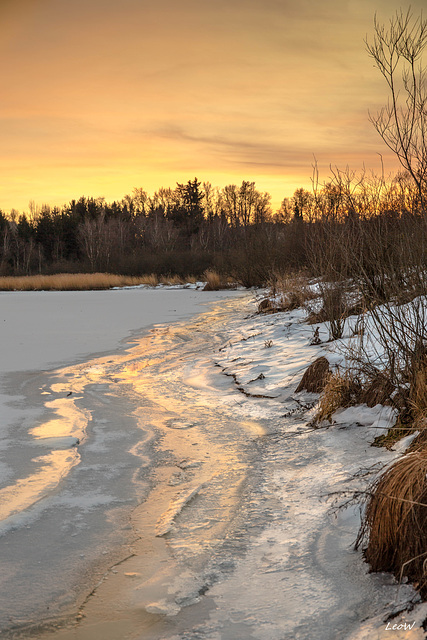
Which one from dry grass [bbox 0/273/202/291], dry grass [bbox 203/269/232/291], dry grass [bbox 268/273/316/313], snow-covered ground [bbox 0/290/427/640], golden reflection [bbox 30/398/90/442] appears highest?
dry grass [bbox 0/273/202/291]

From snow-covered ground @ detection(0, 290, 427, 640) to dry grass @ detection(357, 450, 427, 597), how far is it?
3.5 inches

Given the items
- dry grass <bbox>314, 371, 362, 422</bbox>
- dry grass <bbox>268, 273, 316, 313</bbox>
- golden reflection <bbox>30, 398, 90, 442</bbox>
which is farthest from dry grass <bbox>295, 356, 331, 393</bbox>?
dry grass <bbox>268, 273, 316, 313</bbox>

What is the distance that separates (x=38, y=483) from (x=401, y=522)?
2.46 m

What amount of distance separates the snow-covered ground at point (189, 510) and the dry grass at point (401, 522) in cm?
9

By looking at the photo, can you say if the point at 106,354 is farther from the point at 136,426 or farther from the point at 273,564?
the point at 273,564

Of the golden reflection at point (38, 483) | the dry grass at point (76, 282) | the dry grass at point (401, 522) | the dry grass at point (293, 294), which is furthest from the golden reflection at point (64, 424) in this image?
the dry grass at point (76, 282)

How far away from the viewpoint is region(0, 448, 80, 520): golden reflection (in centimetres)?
342

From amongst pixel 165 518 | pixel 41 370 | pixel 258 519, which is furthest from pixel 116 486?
pixel 41 370

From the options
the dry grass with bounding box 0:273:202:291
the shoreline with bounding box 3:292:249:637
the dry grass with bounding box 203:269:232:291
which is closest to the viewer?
the shoreline with bounding box 3:292:249:637

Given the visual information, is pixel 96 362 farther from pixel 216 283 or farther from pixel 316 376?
pixel 216 283

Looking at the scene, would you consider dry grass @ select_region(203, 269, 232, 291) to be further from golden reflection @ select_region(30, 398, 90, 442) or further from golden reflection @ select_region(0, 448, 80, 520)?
golden reflection @ select_region(0, 448, 80, 520)

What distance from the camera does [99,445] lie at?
4.58 m

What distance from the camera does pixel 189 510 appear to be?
333cm

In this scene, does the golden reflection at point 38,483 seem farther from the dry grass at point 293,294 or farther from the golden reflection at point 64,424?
the dry grass at point 293,294
